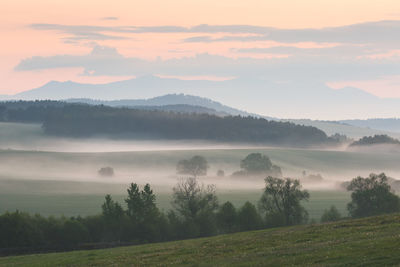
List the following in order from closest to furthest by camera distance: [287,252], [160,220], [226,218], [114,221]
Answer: [287,252], [114,221], [160,220], [226,218]

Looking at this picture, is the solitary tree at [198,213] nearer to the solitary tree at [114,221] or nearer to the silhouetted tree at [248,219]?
the silhouetted tree at [248,219]

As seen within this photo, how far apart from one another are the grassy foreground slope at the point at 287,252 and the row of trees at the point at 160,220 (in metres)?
18.5

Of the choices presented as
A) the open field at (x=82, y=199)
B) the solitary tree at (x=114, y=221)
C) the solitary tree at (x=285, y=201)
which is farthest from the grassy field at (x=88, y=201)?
the solitary tree at (x=114, y=221)

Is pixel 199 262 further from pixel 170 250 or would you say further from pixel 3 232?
pixel 3 232

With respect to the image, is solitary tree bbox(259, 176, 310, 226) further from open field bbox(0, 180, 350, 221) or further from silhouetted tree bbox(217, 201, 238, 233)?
open field bbox(0, 180, 350, 221)

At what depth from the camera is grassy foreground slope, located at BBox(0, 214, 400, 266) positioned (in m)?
36.9

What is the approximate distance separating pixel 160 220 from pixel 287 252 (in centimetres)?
4411

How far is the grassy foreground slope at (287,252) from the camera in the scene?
3691 cm

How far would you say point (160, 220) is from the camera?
84688mm

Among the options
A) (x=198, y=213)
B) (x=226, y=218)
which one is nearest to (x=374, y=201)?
(x=226, y=218)

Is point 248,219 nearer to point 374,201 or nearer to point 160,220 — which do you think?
point 160,220

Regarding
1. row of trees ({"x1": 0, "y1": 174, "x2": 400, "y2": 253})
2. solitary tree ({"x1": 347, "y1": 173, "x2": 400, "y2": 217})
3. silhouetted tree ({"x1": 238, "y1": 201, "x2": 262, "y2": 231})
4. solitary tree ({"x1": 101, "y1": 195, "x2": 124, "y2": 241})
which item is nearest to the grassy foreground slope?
row of trees ({"x1": 0, "y1": 174, "x2": 400, "y2": 253})

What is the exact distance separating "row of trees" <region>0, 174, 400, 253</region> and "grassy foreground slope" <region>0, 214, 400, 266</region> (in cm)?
1854

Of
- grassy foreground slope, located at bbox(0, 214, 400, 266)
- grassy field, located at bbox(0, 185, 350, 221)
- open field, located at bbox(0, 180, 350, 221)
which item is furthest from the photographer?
open field, located at bbox(0, 180, 350, 221)
